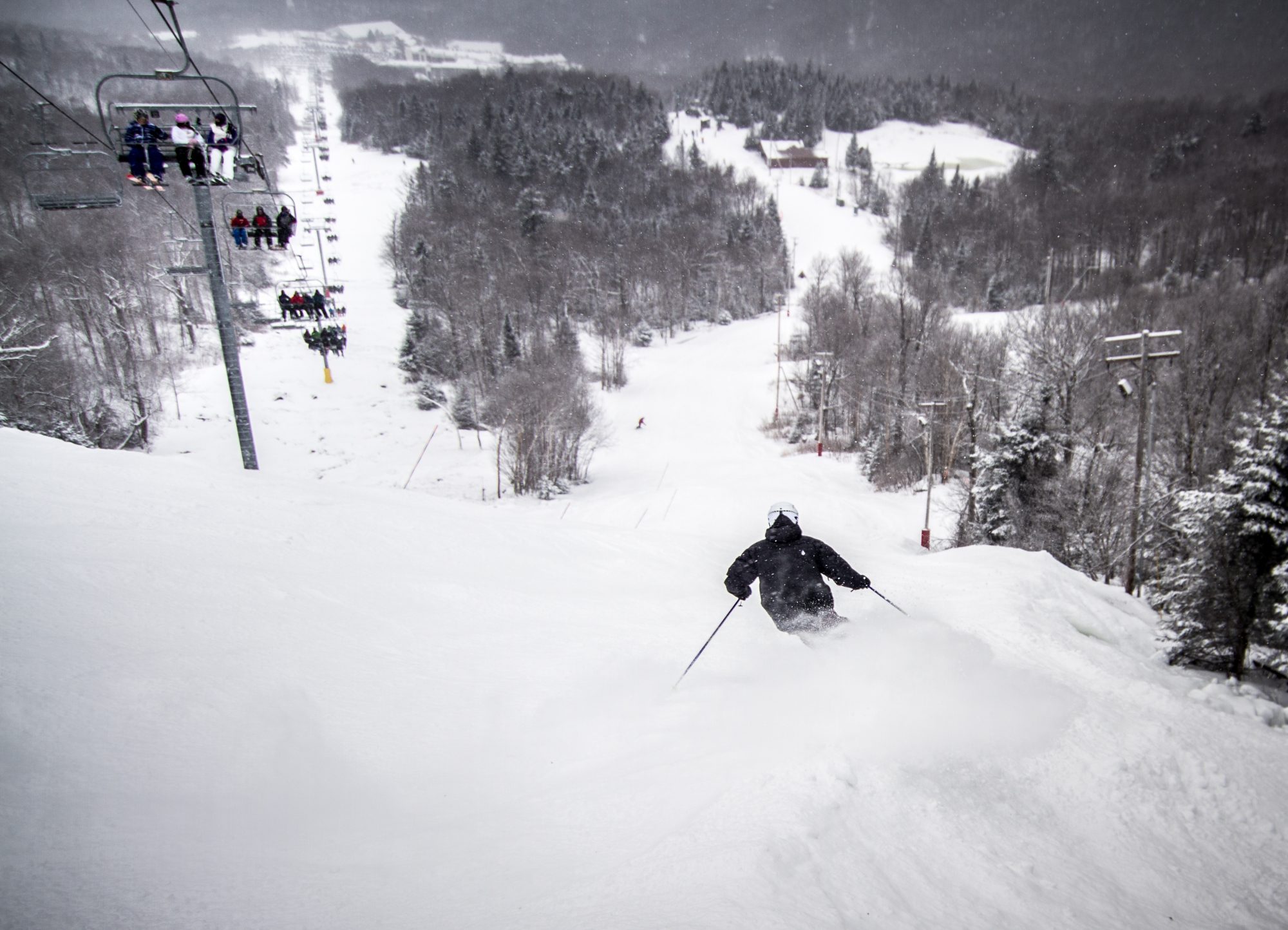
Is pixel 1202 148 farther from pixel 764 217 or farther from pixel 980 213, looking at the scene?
pixel 764 217

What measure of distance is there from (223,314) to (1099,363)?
38617mm

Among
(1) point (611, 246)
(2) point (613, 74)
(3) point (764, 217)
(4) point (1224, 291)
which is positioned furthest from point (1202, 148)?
(2) point (613, 74)

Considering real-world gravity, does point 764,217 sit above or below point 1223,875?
above

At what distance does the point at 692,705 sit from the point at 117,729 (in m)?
4.01

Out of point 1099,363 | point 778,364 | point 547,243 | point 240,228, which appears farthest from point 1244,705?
point 547,243

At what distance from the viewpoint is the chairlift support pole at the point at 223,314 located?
11.3 metres

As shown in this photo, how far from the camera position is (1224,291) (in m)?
51.8

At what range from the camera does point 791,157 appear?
14762cm

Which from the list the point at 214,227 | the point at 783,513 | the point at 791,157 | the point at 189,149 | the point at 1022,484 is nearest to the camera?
the point at 783,513

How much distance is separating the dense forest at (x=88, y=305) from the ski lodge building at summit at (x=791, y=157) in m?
121

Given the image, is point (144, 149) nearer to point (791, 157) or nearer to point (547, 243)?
point (547, 243)

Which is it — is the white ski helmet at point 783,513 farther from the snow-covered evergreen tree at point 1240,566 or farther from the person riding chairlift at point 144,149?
the person riding chairlift at point 144,149

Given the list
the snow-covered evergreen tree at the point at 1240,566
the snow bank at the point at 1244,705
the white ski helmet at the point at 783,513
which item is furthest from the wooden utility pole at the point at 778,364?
the white ski helmet at the point at 783,513

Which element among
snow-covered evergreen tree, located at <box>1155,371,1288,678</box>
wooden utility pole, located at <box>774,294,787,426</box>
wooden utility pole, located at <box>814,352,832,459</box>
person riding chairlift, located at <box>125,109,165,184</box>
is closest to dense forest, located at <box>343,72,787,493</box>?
wooden utility pole, located at <box>774,294,787,426</box>
